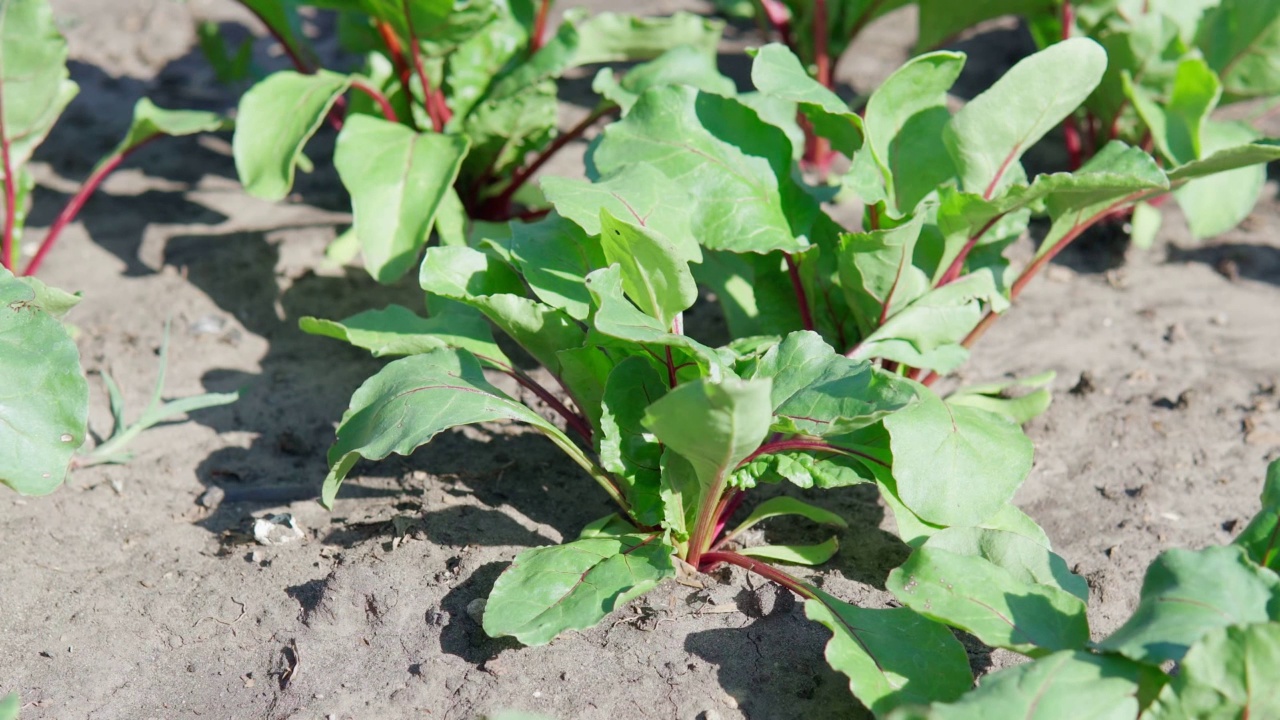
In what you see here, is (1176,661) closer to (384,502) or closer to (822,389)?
(822,389)

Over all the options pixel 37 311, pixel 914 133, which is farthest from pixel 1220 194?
pixel 37 311

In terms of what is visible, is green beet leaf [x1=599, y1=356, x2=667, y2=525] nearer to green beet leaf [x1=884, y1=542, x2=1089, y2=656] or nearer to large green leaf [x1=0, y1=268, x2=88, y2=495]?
green beet leaf [x1=884, y1=542, x2=1089, y2=656]

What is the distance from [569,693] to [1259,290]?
2.52 meters

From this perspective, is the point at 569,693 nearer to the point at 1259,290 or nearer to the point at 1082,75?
the point at 1082,75

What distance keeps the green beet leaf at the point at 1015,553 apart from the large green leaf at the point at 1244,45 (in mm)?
1995

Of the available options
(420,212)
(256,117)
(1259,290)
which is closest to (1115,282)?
(1259,290)

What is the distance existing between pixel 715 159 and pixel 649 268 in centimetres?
51

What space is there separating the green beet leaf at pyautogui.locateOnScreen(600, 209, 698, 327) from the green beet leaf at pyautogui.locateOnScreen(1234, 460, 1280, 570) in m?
0.99

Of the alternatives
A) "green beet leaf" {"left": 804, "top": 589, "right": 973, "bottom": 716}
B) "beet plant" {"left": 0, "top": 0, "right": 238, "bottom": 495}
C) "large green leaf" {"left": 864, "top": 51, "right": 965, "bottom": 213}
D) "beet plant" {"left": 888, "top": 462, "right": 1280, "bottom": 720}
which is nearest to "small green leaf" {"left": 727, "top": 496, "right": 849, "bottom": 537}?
"green beet leaf" {"left": 804, "top": 589, "right": 973, "bottom": 716}

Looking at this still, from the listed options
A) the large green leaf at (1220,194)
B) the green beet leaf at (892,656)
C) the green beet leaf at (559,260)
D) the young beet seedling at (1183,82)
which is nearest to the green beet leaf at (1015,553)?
the green beet leaf at (892,656)

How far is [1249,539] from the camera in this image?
175 cm

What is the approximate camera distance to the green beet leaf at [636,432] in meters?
2.01

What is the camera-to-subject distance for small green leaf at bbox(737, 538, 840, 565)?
2.11 metres

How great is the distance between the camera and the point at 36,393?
1949 millimetres
